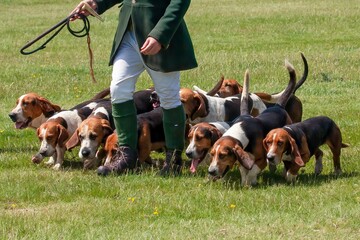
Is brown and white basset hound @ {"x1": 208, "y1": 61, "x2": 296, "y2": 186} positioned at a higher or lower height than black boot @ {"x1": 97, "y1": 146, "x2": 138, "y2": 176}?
higher

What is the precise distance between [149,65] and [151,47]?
46 cm

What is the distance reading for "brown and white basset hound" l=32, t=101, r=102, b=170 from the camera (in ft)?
33.7

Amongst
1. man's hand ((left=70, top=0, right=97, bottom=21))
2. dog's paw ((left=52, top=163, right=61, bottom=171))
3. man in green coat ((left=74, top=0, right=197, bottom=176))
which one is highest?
man's hand ((left=70, top=0, right=97, bottom=21))

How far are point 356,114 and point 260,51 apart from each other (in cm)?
898

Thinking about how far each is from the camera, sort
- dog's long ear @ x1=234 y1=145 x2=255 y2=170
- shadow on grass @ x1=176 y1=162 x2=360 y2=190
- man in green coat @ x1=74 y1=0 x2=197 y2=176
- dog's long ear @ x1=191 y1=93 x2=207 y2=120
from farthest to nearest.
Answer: dog's long ear @ x1=191 y1=93 x2=207 y2=120 → man in green coat @ x1=74 y1=0 x2=197 y2=176 → shadow on grass @ x1=176 y1=162 x2=360 y2=190 → dog's long ear @ x1=234 y1=145 x2=255 y2=170

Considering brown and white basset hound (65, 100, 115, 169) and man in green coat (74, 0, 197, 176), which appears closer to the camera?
man in green coat (74, 0, 197, 176)

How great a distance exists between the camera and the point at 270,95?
12.0m

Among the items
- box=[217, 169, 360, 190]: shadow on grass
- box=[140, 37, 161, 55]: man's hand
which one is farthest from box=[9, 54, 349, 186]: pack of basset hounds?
box=[140, 37, 161, 55]: man's hand

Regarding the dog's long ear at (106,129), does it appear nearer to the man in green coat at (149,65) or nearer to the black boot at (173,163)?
the man in green coat at (149,65)

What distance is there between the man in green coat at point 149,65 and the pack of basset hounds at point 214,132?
0.23 metres

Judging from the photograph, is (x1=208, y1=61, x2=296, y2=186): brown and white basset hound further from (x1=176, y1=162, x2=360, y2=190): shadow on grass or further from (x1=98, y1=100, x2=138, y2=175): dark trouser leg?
(x1=98, y1=100, x2=138, y2=175): dark trouser leg

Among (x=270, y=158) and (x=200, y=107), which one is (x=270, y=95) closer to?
(x=200, y=107)

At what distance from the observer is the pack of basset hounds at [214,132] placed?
9031 millimetres

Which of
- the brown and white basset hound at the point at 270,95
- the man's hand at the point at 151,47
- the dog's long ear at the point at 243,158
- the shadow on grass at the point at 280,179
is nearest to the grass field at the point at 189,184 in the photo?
the shadow on grass at the point at 280,179
